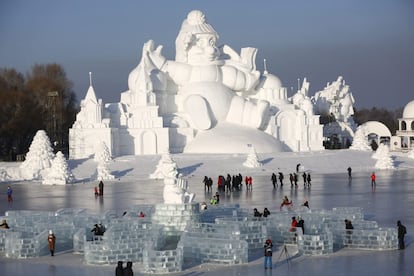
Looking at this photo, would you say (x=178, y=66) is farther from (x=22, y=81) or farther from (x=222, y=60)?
(x=22, y=81)

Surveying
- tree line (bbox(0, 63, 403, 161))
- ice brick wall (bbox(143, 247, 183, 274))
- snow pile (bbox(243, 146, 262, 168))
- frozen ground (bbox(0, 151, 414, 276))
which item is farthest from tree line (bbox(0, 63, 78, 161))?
ice brick wall (bbox(143, 247, 183, 274))

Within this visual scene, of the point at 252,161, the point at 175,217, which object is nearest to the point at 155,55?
the point at 252,161

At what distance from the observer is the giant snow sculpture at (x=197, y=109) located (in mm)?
49312

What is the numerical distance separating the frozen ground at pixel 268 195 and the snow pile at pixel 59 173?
68 centimetres

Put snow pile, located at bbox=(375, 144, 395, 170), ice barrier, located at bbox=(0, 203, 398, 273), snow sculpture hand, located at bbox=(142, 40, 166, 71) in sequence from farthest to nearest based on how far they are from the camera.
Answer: snow sculpture hand, located at bbox=(142, 40, 166, 71) < snow pile, located at bbox=(375, 144, 395, 170) < ice barrier, located at bbox=(0, 203, 398, 273)

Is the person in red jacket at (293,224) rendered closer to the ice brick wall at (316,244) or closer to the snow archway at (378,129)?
the ice brick wall at (316,244)

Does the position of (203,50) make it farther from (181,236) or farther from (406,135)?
(181,236)

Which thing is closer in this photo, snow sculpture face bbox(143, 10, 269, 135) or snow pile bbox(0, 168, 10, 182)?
snow pile bbox(0, 168, 10, 182)

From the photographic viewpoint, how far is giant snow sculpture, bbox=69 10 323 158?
49.3 metres

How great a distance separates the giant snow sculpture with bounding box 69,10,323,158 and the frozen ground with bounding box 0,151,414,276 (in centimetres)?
436

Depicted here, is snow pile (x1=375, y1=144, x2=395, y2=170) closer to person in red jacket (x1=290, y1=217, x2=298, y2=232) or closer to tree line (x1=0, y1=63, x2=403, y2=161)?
tree line (x1=0, y1=63, x2=403, y2=161)

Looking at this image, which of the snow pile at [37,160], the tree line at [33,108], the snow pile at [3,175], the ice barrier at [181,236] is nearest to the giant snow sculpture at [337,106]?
the tree line at [33,108]

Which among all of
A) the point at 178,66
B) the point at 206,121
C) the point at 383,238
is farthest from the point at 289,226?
the point at 178,66

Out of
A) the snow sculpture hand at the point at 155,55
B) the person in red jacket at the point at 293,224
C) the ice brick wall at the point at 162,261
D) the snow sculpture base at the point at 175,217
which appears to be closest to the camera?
the ice brick wall at the point at 162,261
